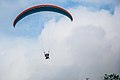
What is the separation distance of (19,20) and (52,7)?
4727mm

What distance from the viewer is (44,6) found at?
1125 inches

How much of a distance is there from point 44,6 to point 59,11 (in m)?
2.16

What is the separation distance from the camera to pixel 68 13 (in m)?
→ 29.3

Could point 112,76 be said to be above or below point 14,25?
below

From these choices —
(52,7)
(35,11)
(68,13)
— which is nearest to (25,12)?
(35,11)

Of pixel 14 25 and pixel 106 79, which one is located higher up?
pixel 14 25

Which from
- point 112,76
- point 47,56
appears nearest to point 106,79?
point 112,76

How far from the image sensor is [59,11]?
2933 cm

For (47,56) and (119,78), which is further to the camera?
(119,78)

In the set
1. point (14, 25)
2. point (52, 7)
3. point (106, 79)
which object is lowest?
point (106, 79)

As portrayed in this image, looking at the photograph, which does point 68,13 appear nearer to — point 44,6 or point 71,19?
point 71,19

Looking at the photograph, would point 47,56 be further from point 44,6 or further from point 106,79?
point 106,79

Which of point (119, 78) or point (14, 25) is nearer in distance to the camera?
point (14, 25)

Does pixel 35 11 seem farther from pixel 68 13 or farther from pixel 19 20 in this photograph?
pixel 68 13
